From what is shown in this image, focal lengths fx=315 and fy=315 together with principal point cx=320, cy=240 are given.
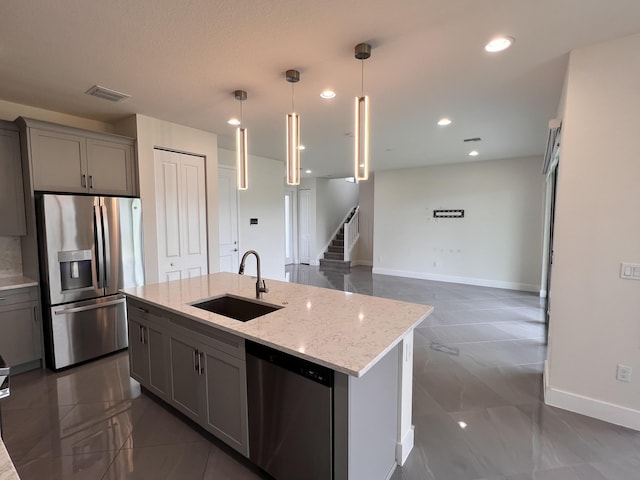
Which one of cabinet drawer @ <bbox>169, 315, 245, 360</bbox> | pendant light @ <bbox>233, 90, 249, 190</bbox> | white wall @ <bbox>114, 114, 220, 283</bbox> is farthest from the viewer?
white wall @ <bbox>114, 114, 220, 283</bbox>

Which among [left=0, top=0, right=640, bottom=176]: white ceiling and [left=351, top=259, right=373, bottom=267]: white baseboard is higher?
[left=0, top=0, right=640, bottom=176]: white ceiling

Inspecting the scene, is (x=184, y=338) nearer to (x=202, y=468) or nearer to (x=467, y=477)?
(x=202, y=468)

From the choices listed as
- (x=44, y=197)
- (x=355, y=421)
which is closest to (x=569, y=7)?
(x=355, y=421)

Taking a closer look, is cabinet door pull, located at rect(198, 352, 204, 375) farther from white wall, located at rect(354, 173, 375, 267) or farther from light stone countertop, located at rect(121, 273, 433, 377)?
white wall, located at rect(354, 173, 375, 267)

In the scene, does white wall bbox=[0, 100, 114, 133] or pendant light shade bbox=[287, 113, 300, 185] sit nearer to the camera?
pendant light shade bbox=[287, 113, 300, 185]

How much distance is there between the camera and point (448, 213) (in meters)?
7.33

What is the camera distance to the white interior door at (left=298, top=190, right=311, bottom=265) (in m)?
9.83

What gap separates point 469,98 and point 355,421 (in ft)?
10.5

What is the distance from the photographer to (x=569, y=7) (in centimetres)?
186

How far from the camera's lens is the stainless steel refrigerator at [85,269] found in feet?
10.1

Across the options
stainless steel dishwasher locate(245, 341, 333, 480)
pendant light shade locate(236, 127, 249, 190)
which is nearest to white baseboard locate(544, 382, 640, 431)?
stainless steel dishwasher locate(245, 341, 333, 480)

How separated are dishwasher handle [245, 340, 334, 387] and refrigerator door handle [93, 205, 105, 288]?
2.48 metres

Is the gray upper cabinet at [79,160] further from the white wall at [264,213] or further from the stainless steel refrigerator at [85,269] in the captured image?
the white wall at [264,213]

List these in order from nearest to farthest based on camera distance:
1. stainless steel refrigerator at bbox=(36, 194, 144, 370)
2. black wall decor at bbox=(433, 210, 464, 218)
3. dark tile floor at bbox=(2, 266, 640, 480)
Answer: dark tile floor at bbox=(2, 266, 640, 480) → stainless steel refrigerator at bbox=(36, 194, 144, 370) → black wall decor at bbox=(433, 210, 464, 218)
